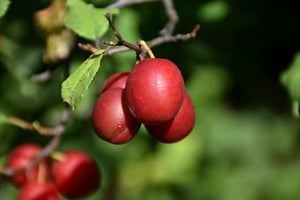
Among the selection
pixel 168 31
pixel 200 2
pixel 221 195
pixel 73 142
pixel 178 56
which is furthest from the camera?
pixel 221 195

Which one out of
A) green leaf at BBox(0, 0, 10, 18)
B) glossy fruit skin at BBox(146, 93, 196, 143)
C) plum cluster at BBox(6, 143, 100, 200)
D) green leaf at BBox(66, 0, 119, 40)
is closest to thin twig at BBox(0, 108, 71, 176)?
plum cluster at BBox(6, 143, 100, 200)

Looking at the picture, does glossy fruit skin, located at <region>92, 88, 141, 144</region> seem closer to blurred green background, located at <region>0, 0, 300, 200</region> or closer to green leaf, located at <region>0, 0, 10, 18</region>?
green leaf, located at <region>0, 0, 10, 18</region>

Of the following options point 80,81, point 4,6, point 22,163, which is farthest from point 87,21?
point 22,163

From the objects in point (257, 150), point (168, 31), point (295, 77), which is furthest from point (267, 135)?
point (168, 31)

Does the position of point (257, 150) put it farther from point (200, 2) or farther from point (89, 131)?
point (200, 2)

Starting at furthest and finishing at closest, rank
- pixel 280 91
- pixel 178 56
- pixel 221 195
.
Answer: pixel 221 195 < pixel 280 91 < pixel 178 56

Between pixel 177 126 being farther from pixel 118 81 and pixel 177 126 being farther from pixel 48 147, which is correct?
pixel 48 147

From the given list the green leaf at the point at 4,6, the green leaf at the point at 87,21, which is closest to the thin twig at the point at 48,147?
the green leaf at the point at 87,21
